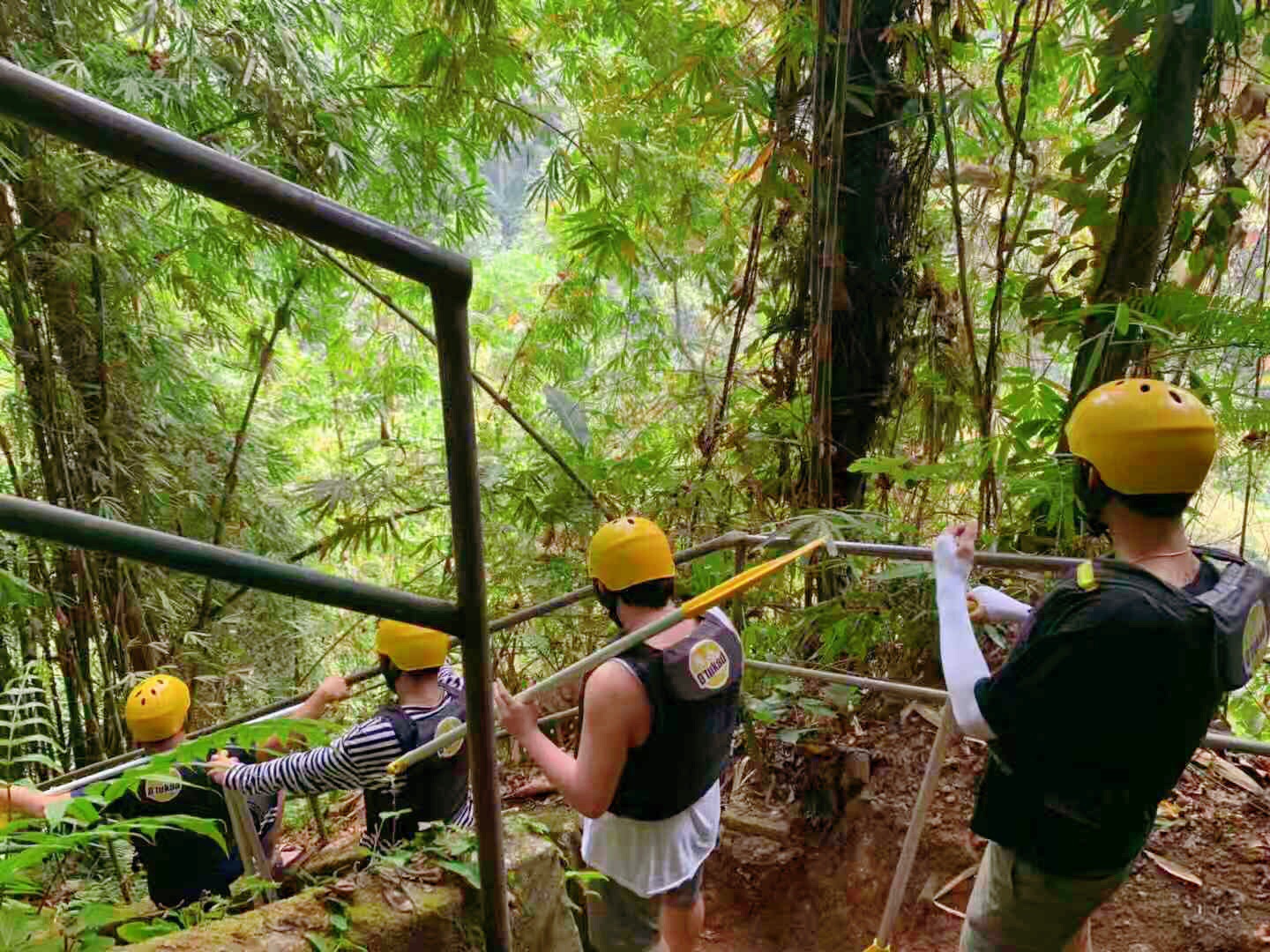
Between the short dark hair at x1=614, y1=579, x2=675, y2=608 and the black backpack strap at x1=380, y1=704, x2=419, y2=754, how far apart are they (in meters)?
0.68

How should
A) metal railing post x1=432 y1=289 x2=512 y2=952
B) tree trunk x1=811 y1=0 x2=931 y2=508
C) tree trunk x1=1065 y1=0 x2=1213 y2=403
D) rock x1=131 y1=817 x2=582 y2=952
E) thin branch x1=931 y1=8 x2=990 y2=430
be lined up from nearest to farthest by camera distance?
metal railing post x1=432 y1=289 x2=512 y2=952
rock x1=131 y1=817 x2=582 y2=952
tree trunk x1=1065 y1=0 x2=1213 y2=403
thin branch x1=931 y1=8 x2=990 y2=430
tree trunk x1=811 y1=0 x2=931 y2=508

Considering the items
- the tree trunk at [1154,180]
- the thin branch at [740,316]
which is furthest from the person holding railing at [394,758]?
the tree trunk at [1154,180]

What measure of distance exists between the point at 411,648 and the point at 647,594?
2.34 feet

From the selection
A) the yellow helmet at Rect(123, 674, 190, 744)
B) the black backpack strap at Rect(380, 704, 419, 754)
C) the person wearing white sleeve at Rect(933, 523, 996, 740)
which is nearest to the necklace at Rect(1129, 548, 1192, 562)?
the person wearing white sleeve at Rect(933, 523, 996, 740)

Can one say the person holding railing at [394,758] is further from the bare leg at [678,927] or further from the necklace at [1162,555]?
the necklace at [1162,555]

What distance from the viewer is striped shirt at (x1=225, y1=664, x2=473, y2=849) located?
197 centimetres

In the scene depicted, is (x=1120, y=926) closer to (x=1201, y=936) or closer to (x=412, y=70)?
(x=1201, y=936)

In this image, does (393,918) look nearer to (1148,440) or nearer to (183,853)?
(183,853)

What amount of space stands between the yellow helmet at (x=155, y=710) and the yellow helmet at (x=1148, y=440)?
8.01ft

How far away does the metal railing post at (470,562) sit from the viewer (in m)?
0.75

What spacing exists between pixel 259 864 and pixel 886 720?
2392 millimetres

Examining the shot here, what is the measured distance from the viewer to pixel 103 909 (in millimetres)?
1080

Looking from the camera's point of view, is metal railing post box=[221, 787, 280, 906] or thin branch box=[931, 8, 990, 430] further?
thin branch box=[931, 8, 990, 430]

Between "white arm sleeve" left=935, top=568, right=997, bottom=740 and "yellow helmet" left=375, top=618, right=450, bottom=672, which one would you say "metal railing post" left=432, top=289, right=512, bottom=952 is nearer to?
"white arm sleeve" left=935, top=568, right=997, bottom=740
